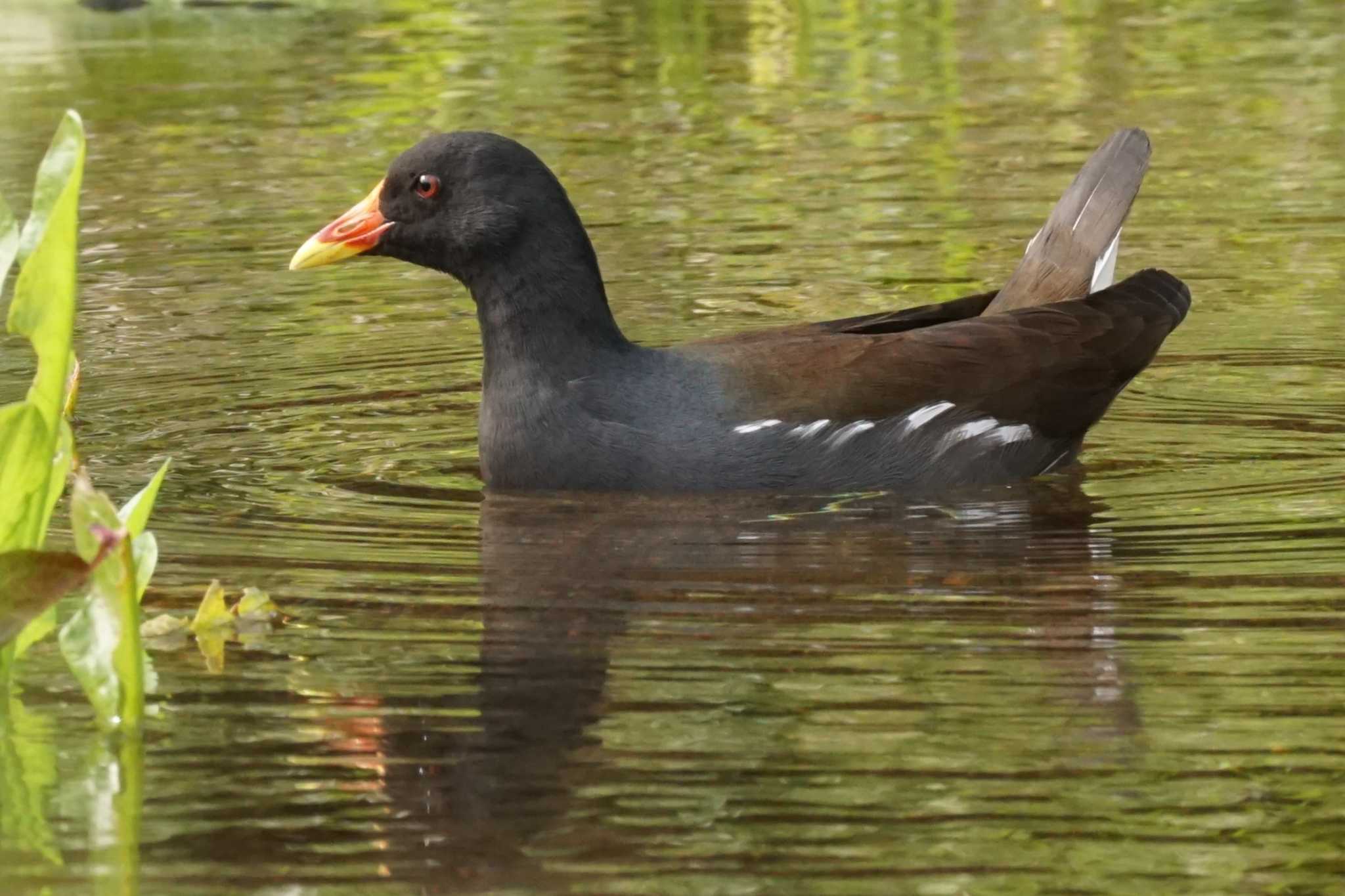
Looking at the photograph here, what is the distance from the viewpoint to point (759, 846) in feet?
11.5

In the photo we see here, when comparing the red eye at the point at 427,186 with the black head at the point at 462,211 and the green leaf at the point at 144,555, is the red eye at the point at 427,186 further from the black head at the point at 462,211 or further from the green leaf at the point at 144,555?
the green leaf at the point at 144,555

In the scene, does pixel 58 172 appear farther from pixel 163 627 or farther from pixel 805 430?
pixel 805 430

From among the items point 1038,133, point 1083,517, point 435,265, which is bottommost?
point 1038,133

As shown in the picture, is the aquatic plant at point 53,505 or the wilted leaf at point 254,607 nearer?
the aquatic plant at point 53,505

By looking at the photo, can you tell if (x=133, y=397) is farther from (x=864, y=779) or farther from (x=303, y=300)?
(x=864, y=779)

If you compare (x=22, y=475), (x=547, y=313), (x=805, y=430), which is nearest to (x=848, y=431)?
(x=805, y=430)

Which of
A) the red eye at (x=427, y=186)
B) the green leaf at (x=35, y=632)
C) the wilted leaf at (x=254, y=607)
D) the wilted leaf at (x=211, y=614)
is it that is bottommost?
the wilted leaf at (x=254, y=607)

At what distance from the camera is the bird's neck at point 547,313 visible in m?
6.22

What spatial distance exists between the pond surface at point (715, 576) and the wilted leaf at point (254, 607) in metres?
0.07

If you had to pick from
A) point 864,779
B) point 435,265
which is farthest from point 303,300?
point 864,779

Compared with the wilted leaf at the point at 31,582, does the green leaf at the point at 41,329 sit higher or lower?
higher

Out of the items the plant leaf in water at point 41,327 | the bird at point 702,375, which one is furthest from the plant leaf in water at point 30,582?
the bird at point 702,375

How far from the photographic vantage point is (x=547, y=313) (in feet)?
20.6

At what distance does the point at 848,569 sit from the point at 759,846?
1.83m
